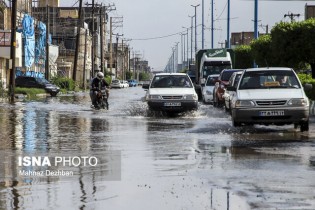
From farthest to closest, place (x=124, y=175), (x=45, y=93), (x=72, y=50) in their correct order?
(x=72, y=50), (x=45, y=93), (x=124, y=175)

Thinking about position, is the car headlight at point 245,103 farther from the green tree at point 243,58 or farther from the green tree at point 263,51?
the green tree at point 243,58

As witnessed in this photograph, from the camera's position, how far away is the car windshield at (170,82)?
86.9 feet

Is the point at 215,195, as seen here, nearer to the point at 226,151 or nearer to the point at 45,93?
the point at 226,151

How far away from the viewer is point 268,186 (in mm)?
9156

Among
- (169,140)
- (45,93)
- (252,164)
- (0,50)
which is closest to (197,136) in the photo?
(169,140)

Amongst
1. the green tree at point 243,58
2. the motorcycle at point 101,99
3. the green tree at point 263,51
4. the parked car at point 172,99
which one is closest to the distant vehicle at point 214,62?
the green tree at point 263,51

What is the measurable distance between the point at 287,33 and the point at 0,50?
27961mm

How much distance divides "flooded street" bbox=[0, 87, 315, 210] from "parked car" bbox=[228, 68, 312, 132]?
369 mm

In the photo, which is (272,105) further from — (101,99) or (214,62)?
(214,62)

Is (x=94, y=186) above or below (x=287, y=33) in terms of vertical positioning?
below

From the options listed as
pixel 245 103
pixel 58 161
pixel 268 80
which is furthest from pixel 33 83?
pixel 58 161

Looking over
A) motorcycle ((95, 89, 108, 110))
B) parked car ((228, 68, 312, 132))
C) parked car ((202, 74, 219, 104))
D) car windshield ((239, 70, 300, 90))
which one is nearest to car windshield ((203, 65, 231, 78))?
parked car ((202, 74, 219, 104))

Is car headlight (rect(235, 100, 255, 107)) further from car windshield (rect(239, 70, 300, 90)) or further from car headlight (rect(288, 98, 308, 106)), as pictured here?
car windshield (rect(239, 70, 300, 90))

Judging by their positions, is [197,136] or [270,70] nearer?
[197,136]
